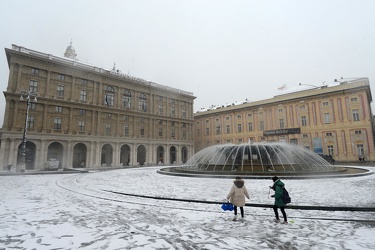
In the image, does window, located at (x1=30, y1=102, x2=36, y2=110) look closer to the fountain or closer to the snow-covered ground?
the fountain

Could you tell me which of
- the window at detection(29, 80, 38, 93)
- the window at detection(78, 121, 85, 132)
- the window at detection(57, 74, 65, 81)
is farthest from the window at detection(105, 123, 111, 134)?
the window at detection(29, 80, 38, 93)

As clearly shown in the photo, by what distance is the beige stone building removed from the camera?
35156 millimetres

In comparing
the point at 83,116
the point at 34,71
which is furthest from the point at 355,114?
the point at 34,71

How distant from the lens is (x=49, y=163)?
29.6 m

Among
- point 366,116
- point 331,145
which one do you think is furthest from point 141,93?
point 366,116

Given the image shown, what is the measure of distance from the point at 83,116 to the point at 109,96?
6144 mm

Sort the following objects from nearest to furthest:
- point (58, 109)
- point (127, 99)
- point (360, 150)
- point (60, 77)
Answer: point (58, 109)
point (60, 77)
point (360, 150)
point (127, 99)

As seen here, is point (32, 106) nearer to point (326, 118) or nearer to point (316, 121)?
point (316, 121)

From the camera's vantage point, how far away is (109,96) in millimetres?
39969

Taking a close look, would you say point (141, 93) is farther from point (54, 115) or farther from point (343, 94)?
point (343, 94)

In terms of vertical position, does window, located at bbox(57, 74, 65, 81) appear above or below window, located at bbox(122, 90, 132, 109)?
above

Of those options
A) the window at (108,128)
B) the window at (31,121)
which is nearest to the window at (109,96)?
the window at (108,128)

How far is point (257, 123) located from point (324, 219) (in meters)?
43.4

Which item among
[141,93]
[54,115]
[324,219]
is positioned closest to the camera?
[324,219]
